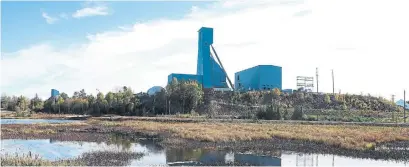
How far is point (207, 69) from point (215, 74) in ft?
13.6

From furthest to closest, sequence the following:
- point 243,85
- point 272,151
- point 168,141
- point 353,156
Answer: point 243,85, point 168,141, point 272,151, point 353,156

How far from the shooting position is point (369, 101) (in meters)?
100

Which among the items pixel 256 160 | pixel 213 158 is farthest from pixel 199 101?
pixel 256 160

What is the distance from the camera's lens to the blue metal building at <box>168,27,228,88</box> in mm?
97375

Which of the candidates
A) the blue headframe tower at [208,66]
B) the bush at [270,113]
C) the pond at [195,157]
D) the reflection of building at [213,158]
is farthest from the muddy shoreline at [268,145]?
the blue headframe tower at [208,66]

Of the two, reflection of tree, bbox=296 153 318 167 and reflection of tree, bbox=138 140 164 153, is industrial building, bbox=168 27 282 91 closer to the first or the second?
reflection of tree, bbox=138 140 164 153

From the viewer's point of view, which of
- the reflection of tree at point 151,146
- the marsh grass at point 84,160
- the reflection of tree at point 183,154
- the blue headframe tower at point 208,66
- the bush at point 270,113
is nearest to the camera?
the marsh grass at point 84,160

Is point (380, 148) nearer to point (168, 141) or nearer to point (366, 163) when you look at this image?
point (366, 163)

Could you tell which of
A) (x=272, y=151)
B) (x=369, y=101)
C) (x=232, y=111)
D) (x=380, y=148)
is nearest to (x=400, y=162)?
(x=380, y=148)

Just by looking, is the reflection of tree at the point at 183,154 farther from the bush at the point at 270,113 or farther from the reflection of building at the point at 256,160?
the bush at the point at 270,113

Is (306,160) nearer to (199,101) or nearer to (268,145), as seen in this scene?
(268,145)

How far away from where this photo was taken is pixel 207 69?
100000 mm

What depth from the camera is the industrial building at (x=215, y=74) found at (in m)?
97.6

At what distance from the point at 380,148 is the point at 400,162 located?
5.95m
